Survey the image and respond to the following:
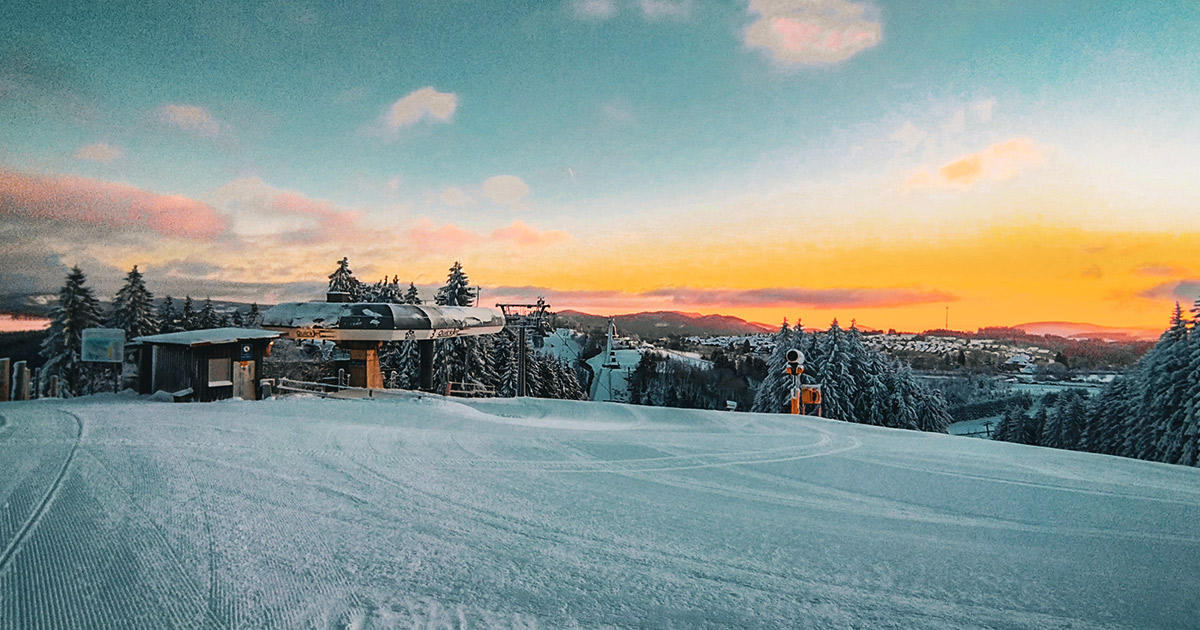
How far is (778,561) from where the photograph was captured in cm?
399

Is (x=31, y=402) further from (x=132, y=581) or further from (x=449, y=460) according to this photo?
(x=132, y=581)

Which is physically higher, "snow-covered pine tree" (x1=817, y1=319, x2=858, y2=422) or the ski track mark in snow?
the ski track mark in snow

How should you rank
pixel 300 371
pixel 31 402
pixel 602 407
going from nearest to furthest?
pixel 31 402, pixel 602 407, pixel 300 371

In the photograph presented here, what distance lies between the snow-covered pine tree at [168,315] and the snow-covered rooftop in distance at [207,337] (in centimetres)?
3684

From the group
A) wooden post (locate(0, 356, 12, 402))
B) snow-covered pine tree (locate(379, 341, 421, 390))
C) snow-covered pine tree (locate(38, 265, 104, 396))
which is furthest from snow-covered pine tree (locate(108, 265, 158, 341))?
wooden post (locate(0, 356, 12, 402))

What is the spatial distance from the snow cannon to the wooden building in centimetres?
395

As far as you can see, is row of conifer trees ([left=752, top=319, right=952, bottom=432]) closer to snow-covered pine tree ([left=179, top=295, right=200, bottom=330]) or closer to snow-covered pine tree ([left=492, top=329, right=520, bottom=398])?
snow-covered pine tree ([left=492, top=329, right=520, bottom=398])

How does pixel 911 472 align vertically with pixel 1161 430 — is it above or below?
above

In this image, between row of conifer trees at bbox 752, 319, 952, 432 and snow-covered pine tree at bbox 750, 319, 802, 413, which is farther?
row of conifer trees at bbox 752, 319, 952, 432

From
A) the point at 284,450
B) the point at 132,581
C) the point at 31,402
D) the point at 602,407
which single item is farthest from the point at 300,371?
the point at 132,581

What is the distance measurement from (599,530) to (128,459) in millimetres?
5615

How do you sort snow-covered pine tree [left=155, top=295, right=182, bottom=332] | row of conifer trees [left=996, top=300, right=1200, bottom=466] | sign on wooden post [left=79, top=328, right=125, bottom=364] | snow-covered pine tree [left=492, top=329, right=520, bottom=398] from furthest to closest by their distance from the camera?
snow-covered pine tree [left=155, top=295, right=182, bottom=332]
snow-covered pine tree [left=492, top=329, right=520, bottom=398]
row of conifer trees [left=996, top=300, right=1200, bottom=466]
sign on wooden post [left=79, top=328, right=125, bottom=364]

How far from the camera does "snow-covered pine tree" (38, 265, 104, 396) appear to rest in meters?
32.4

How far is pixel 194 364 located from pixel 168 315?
140 feet
